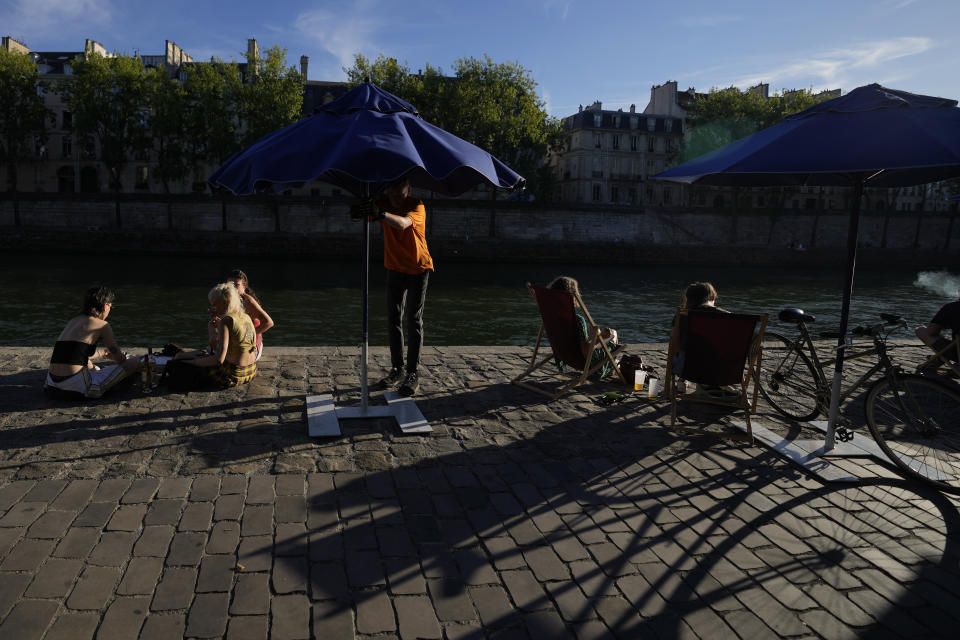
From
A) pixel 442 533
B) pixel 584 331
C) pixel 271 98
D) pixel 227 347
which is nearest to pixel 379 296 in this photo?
pixel 227 347

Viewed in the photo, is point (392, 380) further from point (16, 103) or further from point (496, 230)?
point (16, 103)

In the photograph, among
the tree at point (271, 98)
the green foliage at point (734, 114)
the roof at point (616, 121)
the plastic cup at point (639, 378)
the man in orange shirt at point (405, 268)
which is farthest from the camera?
the roof at point (616, 121)

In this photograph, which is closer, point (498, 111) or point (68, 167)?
point (498, 111)

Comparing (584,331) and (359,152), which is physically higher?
(359,152)

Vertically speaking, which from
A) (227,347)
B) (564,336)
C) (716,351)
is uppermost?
(716,351)

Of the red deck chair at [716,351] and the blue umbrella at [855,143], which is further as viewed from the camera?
the red deck chair at [716,351]

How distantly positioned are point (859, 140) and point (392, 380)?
439 centimetres

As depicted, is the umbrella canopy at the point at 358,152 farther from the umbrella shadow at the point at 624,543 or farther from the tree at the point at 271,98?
the tree at the point at 271,98

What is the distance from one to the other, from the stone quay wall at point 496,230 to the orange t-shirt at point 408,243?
113ft

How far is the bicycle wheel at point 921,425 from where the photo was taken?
4.48 metres

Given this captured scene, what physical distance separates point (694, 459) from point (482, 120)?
43.9m

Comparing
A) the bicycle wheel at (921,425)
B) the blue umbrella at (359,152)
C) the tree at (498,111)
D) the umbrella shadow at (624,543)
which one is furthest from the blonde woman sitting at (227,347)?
the tree at (498,111)

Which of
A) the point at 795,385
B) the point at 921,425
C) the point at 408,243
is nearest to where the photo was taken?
the point at 921,425

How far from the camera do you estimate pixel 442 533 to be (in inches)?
143
